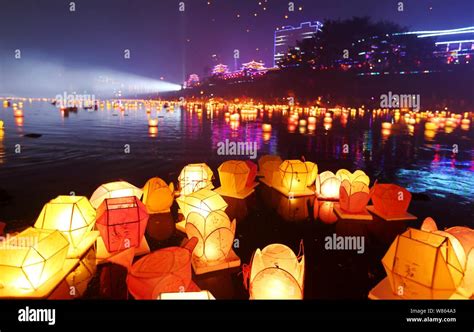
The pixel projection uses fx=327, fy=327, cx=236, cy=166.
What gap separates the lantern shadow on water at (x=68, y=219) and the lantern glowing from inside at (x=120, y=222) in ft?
1.21

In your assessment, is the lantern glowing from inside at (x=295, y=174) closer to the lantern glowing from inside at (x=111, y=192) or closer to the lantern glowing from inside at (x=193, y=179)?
the lantern glowing from inside at (x=193, y=179)

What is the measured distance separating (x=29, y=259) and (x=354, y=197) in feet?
22.5

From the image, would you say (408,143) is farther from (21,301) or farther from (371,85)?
(371,85)

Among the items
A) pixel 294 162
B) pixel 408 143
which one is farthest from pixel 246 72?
pixel 294 162

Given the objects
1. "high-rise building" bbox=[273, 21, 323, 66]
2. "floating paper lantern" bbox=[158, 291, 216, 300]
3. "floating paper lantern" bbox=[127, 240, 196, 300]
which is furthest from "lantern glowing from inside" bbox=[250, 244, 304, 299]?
"high-rise building" bbox=[273, 21, 323, 66]

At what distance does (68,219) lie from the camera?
6.01 metres

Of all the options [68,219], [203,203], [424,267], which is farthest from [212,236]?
[424,267]

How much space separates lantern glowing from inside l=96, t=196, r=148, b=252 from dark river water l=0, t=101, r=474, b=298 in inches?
18.7

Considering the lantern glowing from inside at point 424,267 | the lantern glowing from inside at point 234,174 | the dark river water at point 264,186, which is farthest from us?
the lantern glowing from inside at point 234,174

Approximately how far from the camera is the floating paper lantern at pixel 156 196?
832cm

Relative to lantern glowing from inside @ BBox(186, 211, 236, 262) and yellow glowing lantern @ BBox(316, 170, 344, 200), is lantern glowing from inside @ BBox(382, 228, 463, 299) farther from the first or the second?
yellow glowing lantern @ BBox(316, 170, 344, 200)

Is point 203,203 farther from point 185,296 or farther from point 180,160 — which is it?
point 180,160

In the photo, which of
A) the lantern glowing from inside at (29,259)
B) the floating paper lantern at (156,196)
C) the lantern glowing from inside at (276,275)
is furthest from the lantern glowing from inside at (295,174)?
the lantern glowing from inside at (29,259)

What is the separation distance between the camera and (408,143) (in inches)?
856
